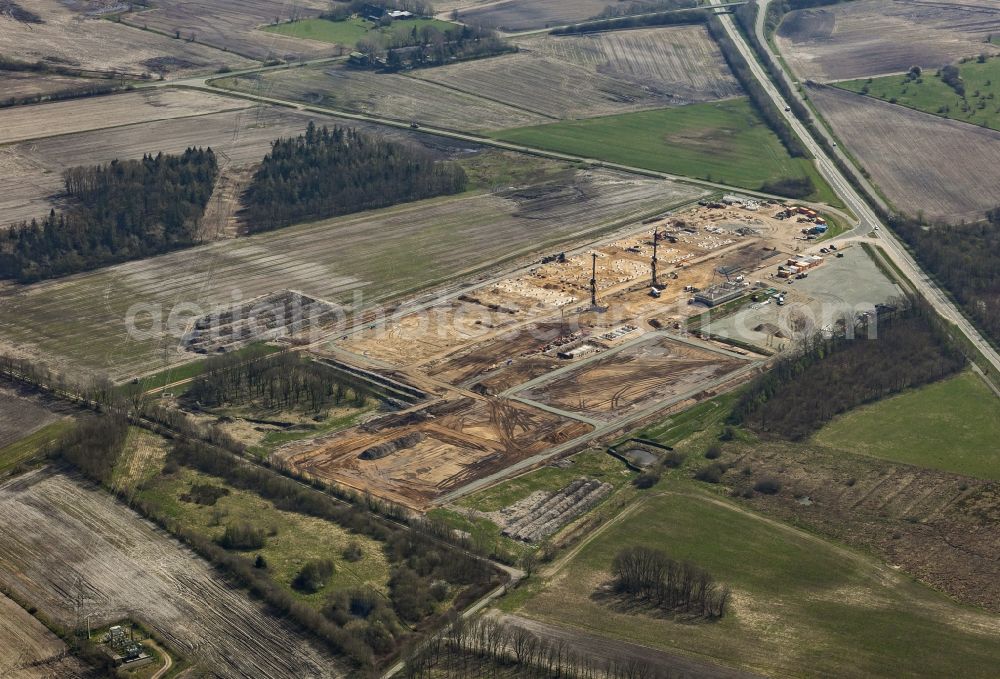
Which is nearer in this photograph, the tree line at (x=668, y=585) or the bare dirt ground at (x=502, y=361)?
the tree line at (x=668, y=585)

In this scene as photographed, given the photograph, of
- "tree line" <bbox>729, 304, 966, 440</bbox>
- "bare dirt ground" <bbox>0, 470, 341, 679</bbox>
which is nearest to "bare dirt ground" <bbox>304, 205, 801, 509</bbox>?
"tree line" <bbox>729, 304, 966, 440</bbox>

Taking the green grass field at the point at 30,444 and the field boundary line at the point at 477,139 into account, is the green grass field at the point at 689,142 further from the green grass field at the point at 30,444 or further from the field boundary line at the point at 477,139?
the green grass field at the point at 30,444

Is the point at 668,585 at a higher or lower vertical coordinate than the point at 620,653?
higher

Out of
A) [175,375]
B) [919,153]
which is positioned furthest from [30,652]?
[919,153]

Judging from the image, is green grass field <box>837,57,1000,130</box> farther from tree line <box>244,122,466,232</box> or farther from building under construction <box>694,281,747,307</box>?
tree line <box>244,122,466,232</box>

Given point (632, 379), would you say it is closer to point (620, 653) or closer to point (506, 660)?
point (620, 653)

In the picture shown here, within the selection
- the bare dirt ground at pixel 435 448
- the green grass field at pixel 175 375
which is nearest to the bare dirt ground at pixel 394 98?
the green grass field at pixel 175 375
